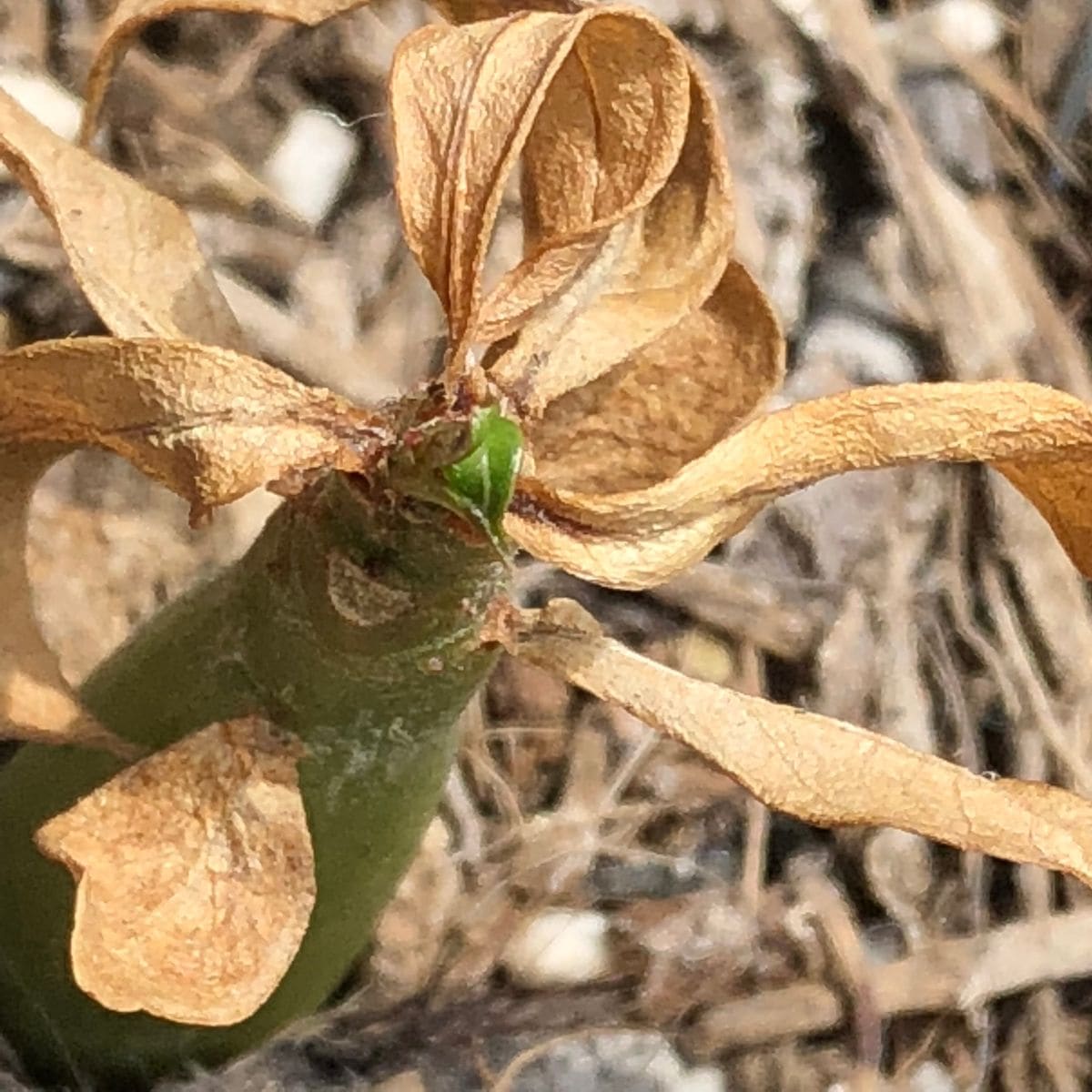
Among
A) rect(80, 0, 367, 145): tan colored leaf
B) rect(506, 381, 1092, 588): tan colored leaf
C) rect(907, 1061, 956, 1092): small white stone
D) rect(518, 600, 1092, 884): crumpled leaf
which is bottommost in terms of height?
rect(907, 1061, 956, 1092): small white stone

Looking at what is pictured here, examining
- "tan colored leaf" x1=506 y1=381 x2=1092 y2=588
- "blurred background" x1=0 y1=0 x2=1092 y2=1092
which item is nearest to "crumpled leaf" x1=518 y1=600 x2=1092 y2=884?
"tan colored leaf" x1=506 y1=381 x2=1092 y2=588

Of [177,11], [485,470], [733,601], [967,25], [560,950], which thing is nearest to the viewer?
[485,470]

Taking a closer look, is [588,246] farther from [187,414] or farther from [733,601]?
[733,601]

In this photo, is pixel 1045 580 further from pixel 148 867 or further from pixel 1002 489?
pixel 148 867

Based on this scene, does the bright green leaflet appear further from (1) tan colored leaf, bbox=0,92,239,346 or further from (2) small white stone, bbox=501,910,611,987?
(2) small white stone, bbox=501,910,611,987

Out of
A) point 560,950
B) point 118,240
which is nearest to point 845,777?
point 118,240

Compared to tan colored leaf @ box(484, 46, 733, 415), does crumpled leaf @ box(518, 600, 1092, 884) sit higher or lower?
lower
